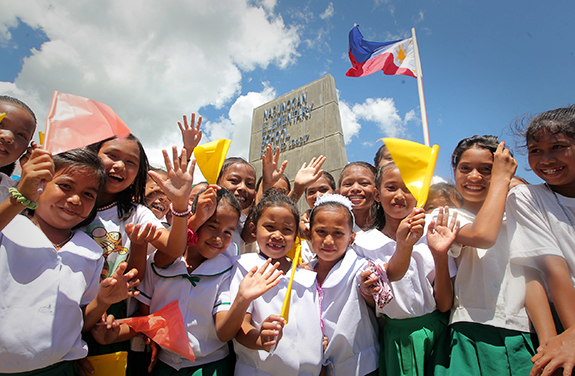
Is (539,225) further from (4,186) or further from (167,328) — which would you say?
A: (4,186)

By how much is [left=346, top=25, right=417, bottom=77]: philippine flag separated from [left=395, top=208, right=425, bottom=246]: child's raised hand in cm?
695

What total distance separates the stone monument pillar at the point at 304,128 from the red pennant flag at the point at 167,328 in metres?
5.51

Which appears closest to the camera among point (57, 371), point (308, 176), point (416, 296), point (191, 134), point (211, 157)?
point (57, 371)

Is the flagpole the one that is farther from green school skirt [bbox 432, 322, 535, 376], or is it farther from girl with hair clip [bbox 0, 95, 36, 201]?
girl with hair clip [bbox 0, 95, 36, 201]

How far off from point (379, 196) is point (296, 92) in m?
7.00

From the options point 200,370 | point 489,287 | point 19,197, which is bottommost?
point 200,370

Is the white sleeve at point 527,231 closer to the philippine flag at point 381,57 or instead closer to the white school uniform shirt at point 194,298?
the white school uniform shirt at point 194,298

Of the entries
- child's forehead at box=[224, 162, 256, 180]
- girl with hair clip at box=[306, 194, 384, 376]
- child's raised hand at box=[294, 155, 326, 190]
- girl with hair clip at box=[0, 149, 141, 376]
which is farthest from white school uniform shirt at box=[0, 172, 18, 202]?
child's raised hand at box=[294, 155, 326, 190]

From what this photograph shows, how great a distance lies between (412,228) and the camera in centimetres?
161

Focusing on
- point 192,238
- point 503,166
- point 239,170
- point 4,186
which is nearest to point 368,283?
point 503,166

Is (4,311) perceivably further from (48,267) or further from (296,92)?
(296,92)

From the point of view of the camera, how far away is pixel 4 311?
1337 mm

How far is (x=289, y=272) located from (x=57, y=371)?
4.05 ft

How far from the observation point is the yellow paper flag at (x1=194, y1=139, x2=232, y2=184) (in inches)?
83.0
